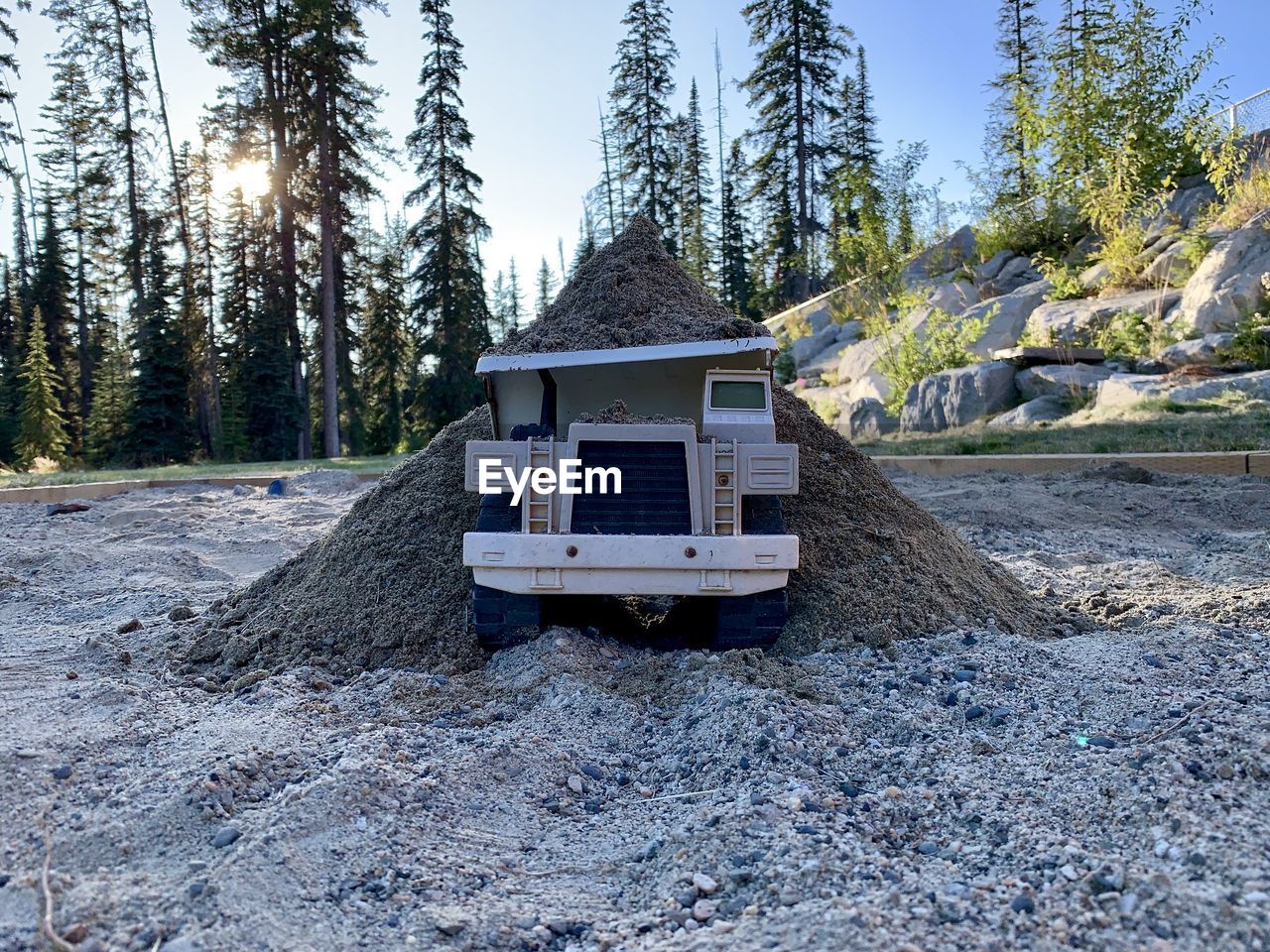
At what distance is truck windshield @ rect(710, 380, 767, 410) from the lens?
4.26 metres

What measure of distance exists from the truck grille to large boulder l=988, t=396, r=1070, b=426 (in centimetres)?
893

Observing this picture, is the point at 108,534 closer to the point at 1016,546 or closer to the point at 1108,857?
the point at 1016,546

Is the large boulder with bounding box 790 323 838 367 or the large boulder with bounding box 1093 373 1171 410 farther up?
the large boulder with bounding box 790 323 838 367

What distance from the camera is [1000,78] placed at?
31875 mm

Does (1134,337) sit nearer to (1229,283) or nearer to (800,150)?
(1229,283)

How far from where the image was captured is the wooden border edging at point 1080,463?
8.01 m

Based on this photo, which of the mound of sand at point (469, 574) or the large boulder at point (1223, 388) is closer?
the mound of sand at point (469, 574)

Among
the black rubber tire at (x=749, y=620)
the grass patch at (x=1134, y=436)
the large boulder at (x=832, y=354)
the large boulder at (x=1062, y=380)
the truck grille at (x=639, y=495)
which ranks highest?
the large boulder at (x=832, y=354)

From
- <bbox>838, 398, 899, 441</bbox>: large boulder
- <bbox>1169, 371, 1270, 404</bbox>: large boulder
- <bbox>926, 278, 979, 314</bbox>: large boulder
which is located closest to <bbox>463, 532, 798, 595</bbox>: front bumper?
<bbox>1169, 371, 1270, 404</bbox>: large boulder

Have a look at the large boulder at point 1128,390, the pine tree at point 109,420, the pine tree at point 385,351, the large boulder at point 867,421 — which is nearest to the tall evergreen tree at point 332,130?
the pine tree at point 385,351

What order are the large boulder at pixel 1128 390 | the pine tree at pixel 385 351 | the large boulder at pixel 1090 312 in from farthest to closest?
the pine tree at pixel 385 351 < the large boulder at pixel 1090 312 < the large boulder at pixel 1128 390

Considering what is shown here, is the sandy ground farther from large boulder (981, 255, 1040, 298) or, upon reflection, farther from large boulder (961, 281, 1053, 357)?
large boulder (981, 255, 1040, 298)

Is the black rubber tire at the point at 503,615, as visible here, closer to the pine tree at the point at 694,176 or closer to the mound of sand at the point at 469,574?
the mound of sand at the point at 469,574

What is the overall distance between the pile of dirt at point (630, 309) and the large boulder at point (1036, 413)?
25.1 feet
